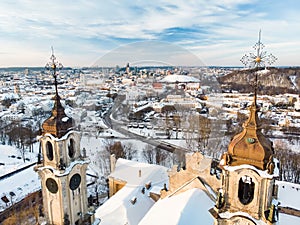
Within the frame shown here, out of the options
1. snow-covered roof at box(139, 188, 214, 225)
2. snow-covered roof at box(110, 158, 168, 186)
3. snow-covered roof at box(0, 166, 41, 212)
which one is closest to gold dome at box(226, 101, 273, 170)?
snow-covered roof at box(139, 188, 214, 225)

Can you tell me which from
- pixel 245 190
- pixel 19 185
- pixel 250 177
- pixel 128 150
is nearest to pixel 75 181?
pixel 245 190

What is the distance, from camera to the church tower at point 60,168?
34.6 feet

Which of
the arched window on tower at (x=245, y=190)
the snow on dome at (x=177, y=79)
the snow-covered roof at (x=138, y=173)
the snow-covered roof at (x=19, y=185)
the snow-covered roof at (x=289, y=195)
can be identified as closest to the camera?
the arched window on tower at (x=245, y=190)

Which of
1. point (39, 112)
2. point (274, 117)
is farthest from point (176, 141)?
point (39, 112)

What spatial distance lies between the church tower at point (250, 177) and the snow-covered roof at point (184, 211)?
2.65 meters

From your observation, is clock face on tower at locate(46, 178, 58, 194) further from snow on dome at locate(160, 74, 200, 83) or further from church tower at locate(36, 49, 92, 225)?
snow on dome at locate(160, 74, 200, 83)

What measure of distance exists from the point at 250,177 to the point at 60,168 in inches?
297

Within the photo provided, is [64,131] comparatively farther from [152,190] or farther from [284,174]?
[284,174]

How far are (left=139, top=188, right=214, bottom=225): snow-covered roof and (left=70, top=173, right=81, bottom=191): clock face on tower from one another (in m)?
3.50

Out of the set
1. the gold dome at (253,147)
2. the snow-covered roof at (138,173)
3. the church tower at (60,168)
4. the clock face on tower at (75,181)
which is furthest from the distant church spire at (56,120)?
the snow-covered roof at (138,173)

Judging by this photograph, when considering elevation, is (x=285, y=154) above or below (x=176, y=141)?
below

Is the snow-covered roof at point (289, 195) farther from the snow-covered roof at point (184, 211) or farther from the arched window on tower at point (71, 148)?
the arched window on tower at point (71, 148)

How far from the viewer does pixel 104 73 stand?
13773 millimetres

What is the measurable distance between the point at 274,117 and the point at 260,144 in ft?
191
